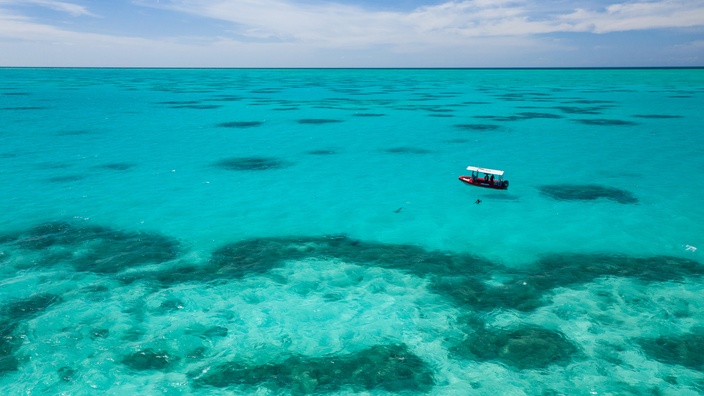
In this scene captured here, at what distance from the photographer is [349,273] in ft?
73.8

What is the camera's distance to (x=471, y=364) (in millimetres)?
16047

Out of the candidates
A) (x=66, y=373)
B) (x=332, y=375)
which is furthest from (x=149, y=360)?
(x=332, y=375)

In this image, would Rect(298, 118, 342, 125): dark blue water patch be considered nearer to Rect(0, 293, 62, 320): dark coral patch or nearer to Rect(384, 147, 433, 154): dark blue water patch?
Rect(384, 147, 433, 154): dark blue water patch

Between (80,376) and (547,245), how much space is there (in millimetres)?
23222

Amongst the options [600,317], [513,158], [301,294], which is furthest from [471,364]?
[513,158]

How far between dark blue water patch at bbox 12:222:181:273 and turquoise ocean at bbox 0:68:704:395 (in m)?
0.15

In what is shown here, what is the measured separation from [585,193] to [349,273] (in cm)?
2264

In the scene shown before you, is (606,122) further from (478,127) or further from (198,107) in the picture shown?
(198,107)

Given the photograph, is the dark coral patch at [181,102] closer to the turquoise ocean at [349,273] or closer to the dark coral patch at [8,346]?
the turquoise ocean at [349,273]

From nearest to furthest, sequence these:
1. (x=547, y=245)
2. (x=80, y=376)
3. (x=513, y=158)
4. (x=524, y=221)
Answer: (x=80, y=376) → (x=547, y=245) → (x=524, y=221) → (x=513, y=158)

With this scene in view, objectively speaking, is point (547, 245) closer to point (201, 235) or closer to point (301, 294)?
point (301, 294)

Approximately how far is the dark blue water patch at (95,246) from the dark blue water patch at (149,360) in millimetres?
7261

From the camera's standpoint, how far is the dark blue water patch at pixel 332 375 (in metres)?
15.0

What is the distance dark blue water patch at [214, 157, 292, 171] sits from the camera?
43.9 m
